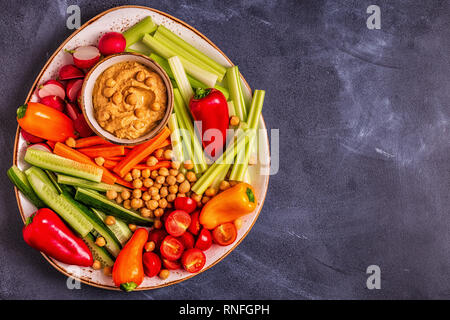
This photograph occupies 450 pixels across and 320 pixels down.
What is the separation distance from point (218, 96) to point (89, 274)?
1709mm

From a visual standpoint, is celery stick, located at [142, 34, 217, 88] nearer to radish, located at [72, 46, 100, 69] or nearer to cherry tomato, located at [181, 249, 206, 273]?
radish, located at [72, 46, 100, 69]

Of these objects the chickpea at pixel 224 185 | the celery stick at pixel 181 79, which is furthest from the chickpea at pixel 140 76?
the chickpea at pixel 224 185

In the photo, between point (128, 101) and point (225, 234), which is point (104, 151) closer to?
point (128, 101)

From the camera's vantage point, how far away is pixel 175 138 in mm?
2863

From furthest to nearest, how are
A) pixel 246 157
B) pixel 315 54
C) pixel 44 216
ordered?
pixel 315 54, pixel 246 157, pixel 44 216

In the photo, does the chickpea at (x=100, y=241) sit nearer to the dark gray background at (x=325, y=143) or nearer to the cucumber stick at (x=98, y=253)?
the cucumber stick at (x=98, y=253)

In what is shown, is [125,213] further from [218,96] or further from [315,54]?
[315,54]

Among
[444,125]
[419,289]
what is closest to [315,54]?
[444,125]

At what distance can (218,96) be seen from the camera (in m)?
2.72

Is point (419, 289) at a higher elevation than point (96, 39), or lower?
lower

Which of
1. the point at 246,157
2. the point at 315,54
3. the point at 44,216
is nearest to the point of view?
the point at 44,216

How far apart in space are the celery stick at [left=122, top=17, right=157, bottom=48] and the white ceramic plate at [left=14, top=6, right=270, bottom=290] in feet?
0.18

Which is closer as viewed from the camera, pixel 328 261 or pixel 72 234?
pixel 72 234

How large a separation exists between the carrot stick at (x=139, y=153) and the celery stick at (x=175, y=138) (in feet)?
0.18
